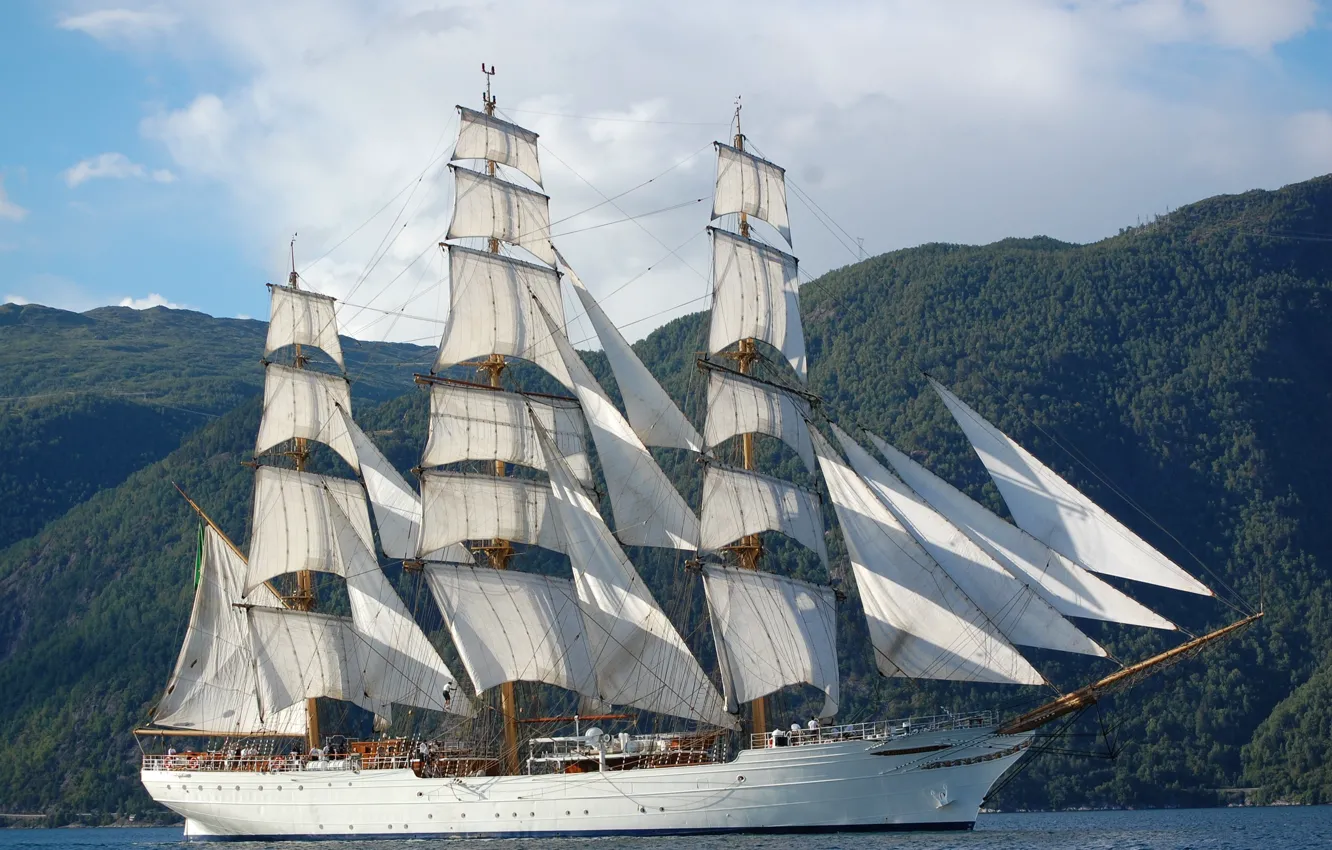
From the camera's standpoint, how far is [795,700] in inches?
4395

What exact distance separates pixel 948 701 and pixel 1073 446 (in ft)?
153

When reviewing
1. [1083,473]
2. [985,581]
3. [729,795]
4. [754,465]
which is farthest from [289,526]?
[1083,473]

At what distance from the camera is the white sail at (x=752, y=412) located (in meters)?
59.2

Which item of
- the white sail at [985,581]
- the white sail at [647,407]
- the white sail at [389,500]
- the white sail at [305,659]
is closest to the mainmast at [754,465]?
the white sail at [647,407]

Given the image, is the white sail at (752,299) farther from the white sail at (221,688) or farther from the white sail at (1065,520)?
the white sail at (221,688)

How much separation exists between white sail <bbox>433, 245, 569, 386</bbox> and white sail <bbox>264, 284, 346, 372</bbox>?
8.93 m

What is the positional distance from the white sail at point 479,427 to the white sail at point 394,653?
20.0ft

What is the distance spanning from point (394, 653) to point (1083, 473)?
91.8 metres

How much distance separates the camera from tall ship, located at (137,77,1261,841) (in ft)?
175

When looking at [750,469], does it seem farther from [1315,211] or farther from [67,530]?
[1315,211]

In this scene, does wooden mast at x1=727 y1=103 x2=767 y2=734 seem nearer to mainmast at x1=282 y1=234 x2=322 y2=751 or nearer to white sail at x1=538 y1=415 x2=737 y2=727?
white sail at x1=538 y1=415 x2=737 y2=727

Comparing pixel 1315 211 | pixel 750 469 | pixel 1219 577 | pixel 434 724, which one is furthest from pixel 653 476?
pixel 1315 211

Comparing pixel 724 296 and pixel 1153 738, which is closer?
pixel 724 296

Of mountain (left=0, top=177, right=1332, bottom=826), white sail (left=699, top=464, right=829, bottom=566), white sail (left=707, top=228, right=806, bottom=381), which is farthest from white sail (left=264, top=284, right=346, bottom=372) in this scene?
mountain (left=0, top=177, right=1332, bottom=826)
